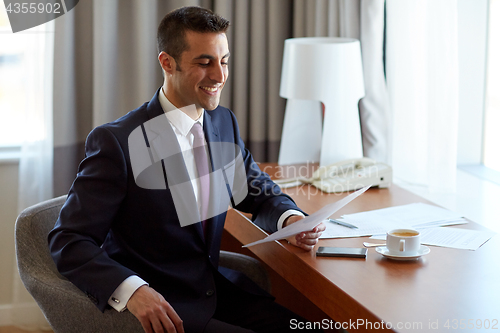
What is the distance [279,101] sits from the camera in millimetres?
2680

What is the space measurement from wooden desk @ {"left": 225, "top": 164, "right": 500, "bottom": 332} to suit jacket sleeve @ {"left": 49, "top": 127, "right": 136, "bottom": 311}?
457 mm

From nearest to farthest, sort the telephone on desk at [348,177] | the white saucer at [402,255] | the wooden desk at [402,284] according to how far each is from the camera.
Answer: the wooden desk at [402,284]
the white saucer at [402,255]
the telephone on desk at [348,177]

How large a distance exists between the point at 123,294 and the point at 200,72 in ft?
2.14

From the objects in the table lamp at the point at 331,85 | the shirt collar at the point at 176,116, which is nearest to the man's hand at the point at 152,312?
the shirt collar at the point at 176,116

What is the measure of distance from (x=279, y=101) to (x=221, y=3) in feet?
1.87

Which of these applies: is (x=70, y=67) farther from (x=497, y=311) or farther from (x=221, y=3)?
(x=497, y=311)

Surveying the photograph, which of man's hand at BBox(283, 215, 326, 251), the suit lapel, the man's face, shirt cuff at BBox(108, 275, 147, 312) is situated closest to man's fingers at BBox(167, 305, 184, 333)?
shirt cuff at BBox(108, 275, 147, 312)

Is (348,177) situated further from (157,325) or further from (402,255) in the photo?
(157,325)

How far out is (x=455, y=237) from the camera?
1474 millimetres

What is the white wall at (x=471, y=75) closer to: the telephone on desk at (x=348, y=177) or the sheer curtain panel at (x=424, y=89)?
the sheer curtain panel at (x=424, y=89)

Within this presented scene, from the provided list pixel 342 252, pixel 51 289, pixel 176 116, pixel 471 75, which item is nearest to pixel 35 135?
pixel 176 116

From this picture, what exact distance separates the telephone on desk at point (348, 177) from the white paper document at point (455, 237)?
0.47 meters

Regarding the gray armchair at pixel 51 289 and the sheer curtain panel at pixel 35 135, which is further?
the sheer curtain panel at pixel 35 135

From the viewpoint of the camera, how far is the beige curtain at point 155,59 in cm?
239
